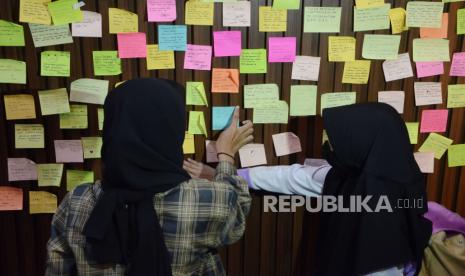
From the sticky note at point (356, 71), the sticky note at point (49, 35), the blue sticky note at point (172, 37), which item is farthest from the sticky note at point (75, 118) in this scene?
the sticky note at point (356, 71)

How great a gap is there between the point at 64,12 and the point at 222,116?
66 cm

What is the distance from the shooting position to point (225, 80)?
143cm

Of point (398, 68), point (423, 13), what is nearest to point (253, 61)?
point (398, 68)

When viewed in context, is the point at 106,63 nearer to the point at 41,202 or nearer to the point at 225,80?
the point at 225,80

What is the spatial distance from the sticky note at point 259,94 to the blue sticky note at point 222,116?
0.07 m

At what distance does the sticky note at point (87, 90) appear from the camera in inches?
54.8

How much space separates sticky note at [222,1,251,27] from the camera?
1373mm

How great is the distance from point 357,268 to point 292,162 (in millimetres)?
499

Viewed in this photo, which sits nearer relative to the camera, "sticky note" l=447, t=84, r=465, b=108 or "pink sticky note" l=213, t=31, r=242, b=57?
"pink sticky note" l=213, t=31, r=242, b=57

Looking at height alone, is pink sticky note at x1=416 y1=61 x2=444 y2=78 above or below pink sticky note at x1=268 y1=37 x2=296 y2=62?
below

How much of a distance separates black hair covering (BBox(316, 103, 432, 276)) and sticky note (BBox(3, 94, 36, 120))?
1060mm

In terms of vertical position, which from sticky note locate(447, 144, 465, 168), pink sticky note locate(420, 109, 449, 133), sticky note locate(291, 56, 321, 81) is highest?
sticky note locate(291, 56, 321, 81)

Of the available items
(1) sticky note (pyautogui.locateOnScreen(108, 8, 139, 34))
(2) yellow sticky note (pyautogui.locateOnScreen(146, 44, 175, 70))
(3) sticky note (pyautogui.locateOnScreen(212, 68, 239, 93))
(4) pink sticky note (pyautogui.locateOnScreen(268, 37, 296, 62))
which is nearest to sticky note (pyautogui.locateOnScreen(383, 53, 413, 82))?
(4) pink sticky note (pyautogui.locateOnScreen(268, 37, 296, 62))

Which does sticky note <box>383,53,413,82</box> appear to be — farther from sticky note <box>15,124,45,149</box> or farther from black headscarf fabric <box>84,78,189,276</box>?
sticky note <box>15,124,45,149</box>
